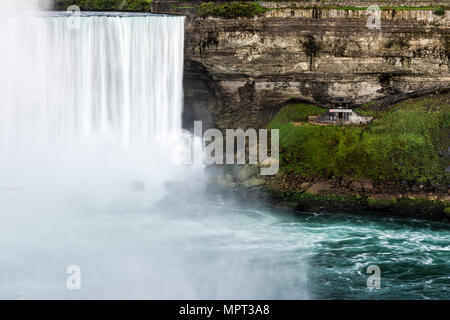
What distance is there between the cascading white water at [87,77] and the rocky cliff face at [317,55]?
2438 mm

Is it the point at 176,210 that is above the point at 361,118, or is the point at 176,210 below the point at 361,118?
below

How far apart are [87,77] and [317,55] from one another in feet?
47.2

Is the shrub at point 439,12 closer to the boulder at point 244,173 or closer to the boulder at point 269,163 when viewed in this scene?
the boulder at point 269,163

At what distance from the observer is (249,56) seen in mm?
40375

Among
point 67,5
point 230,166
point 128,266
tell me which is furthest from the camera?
point 67,5

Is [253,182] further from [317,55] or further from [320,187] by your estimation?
[317,55]

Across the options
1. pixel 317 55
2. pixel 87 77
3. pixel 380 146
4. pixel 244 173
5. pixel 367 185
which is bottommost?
pixel 367 185

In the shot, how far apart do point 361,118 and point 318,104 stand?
3.02m

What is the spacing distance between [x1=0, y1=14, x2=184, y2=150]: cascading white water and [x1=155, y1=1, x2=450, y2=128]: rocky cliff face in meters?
2.44

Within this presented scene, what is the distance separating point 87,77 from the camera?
40.1 m

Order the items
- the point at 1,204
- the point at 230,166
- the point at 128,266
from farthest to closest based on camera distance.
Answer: the point at 230,166 → the point at 1,204 → the point at 128,266

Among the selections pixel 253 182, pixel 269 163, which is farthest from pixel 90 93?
pixel 269 163

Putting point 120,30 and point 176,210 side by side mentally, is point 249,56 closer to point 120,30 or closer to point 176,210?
point 120,30

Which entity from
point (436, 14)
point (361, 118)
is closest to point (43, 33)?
point (361, 118)
